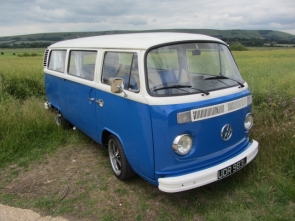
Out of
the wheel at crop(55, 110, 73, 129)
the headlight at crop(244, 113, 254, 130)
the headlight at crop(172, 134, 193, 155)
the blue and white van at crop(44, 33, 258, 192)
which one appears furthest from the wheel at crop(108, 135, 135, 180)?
the wheel at crop(55, 110, 73, 129)

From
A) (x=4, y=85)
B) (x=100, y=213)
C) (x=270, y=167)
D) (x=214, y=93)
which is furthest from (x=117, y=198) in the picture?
(x=4, y=85)

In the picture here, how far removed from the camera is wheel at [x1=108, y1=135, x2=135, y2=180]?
153 inches

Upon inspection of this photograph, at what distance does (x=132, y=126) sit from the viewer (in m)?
3.38

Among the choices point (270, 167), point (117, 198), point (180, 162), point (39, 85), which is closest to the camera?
point (180, 162)

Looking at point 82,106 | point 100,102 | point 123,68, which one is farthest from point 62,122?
point 123,68

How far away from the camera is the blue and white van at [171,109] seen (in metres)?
3.09

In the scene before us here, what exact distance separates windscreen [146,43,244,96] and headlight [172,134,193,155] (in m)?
0.49

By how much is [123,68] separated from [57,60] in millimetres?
2979

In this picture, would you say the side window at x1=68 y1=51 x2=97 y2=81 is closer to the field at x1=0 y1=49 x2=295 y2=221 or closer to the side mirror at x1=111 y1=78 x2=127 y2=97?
the side mirror at x1=111 y1=78 x2=127 y2=97

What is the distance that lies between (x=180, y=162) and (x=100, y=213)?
1.16 m

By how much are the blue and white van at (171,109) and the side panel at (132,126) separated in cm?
1

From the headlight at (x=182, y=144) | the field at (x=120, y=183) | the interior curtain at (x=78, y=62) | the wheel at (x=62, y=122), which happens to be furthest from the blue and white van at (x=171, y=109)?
the wheel at (x=62, y=122)

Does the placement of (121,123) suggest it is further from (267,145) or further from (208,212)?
(267,145)

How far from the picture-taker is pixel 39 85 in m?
9.83
